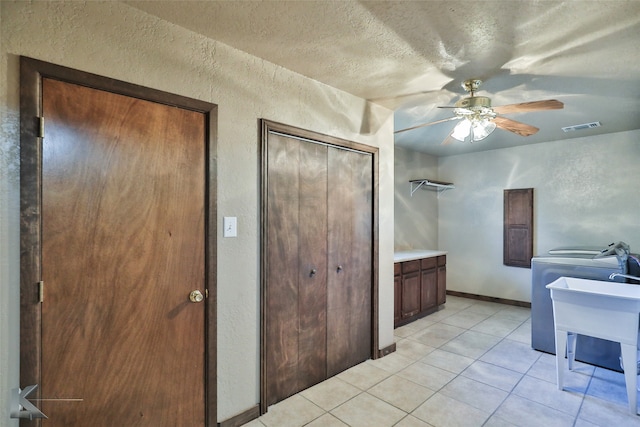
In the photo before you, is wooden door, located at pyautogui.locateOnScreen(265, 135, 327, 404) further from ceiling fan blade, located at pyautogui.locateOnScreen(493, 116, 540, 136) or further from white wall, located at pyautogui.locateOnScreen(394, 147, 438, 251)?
white wall, located at pyautogui.locateOnScreen(394, 147, 438, 251)

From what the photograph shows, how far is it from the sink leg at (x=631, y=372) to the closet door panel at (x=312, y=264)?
86.5 inches

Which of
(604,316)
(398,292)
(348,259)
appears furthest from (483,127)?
(398,292)

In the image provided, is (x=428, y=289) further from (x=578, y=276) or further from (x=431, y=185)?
(x=431, y=185)

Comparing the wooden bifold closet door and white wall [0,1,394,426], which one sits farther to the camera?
the wooden bifold closet door

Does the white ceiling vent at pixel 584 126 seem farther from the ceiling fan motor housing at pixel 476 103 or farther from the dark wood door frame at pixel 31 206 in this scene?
the dark wood door frame at pixel 31 206

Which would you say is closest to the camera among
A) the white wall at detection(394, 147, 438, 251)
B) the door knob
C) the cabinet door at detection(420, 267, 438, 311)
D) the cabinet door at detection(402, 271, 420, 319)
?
the door knob

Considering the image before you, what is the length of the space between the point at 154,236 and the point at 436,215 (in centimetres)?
505

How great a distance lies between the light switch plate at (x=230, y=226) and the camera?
202cm

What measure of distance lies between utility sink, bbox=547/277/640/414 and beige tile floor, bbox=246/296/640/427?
25 centimetres

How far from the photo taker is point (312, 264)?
8.36ft

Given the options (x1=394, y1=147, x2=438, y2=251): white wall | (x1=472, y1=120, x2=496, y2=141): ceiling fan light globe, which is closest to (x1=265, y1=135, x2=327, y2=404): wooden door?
(x1=472, y1=120, x2=496, y2=141): ceiling fan light globe

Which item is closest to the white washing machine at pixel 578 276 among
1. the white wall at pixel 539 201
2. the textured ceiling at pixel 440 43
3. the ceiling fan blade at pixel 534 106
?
the white wall at pixel 539 201

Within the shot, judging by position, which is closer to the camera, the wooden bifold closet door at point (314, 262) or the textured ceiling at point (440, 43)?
the textured ceiling at point (440, 43)

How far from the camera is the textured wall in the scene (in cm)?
500
